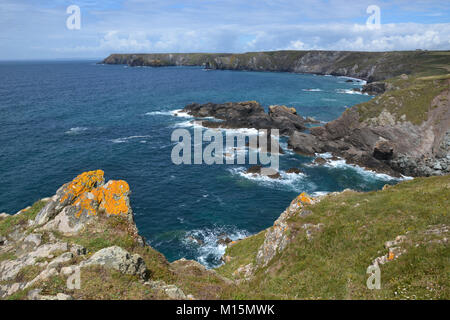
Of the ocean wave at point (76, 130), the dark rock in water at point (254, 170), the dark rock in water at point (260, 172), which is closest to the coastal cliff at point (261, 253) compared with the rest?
the dark rock in water at point (260, 172)

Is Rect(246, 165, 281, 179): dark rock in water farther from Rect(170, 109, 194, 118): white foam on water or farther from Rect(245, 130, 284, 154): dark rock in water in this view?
Rect(170, 109, 194, 118): white foam on water

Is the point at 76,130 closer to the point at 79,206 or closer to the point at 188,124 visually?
the point at 188,124

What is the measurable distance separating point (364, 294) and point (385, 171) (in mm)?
51300

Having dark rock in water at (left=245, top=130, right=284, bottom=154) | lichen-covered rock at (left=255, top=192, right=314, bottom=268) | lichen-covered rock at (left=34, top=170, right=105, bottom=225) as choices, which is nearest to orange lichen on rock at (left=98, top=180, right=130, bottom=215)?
lichen-covered rock at (left=34, top=170, right=105, bottom=225)

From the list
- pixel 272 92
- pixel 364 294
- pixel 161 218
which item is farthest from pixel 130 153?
pixel 272 92

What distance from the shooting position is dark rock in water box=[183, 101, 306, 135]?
84.9 meters

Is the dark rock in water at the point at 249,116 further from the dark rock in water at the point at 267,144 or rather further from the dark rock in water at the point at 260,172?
the dark rock in water at the point at 260,172

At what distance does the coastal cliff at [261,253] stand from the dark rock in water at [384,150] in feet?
122

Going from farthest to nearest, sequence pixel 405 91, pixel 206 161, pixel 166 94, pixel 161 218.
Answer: pixel 166 94 < pixel 405 91 < pixel 206 161 < pixel 161 218

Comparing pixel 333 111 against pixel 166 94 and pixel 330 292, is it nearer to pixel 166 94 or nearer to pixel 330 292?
pixel 166 94

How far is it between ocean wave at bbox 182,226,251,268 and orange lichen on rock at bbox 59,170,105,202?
16.2 meters

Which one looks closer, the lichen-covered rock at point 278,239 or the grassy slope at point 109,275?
the grassy slope at point 109,275

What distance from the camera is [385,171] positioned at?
56.9 metres

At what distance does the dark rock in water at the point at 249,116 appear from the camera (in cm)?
8494
